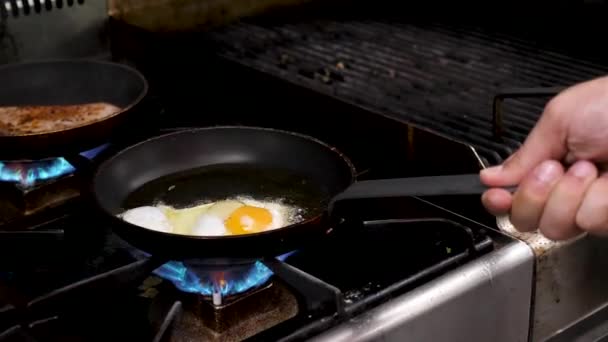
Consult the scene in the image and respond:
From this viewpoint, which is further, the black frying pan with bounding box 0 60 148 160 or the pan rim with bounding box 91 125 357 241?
the black frying pan with bounding box 0 60 148 160

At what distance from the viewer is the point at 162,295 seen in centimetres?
85

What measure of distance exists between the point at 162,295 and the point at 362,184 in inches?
10.1

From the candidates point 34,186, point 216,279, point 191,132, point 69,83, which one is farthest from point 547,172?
point 69,83

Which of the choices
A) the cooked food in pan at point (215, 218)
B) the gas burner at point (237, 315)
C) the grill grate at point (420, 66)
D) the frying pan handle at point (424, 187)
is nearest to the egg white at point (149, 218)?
the cooked food in pan at point (215, 218)

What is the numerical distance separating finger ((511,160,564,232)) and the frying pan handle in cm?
2

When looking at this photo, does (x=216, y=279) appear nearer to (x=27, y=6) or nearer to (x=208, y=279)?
(x=208, y=279)

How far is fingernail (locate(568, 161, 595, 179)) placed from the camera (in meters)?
0.85

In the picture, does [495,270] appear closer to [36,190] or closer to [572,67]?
[36,190]

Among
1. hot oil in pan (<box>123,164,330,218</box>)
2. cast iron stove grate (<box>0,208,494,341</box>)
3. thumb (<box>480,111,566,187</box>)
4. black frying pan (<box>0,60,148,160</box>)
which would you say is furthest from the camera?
black frying pan (<box>0,60,148,160</box>)

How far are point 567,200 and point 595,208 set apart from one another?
0.10 feet

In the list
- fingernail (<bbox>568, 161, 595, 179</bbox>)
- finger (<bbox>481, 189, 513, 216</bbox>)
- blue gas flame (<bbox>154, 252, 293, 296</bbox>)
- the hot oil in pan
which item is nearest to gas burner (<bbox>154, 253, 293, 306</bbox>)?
blue gas flame (<bbox>154, 252, 293, 296</bbox>)

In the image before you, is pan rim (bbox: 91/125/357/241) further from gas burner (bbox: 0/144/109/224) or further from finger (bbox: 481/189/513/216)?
finger (bbox: 481/189/513/216)

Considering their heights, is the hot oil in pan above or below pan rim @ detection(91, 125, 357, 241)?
below

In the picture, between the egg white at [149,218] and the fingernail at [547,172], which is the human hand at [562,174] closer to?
the fingernail at [547,172]
